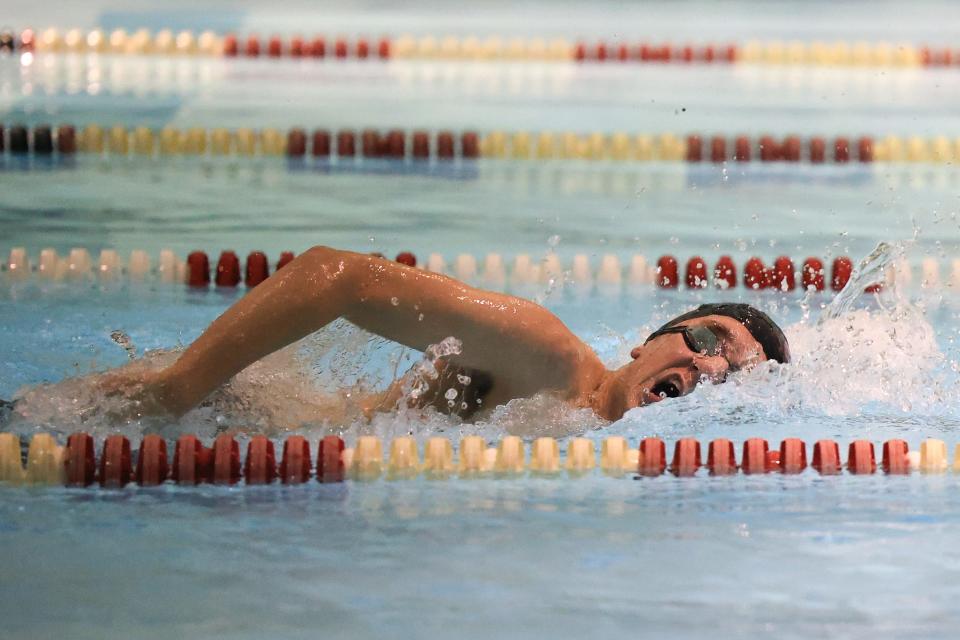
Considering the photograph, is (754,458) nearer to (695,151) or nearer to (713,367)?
(713,367)

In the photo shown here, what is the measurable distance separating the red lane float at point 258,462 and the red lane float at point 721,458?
89cm

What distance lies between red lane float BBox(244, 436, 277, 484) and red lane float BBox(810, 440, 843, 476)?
3.64ft

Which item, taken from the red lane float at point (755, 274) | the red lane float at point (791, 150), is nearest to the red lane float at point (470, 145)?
the red lane float at point (791, 150)

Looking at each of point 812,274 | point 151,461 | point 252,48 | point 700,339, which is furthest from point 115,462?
point 252,48

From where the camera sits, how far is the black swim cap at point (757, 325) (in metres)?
3.08

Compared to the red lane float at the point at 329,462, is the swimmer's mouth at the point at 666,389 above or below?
above

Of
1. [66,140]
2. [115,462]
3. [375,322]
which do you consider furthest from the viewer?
[66,140]

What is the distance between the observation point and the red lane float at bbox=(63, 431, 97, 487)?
2.88 metres

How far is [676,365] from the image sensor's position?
9.80ft

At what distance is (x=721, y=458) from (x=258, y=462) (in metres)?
0.93

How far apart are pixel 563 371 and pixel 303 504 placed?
1.92ft

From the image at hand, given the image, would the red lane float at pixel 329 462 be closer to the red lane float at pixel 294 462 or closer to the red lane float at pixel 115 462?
the red lane float at pixel 294 462

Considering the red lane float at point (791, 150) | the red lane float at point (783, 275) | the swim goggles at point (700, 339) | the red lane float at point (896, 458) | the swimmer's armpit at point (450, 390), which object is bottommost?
Answer: the red lane float at point (896, 458)

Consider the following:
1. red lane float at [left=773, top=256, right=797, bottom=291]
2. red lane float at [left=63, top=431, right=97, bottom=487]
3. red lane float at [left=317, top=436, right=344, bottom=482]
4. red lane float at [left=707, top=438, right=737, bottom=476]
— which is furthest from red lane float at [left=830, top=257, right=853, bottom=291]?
red lane float at [left=63, top=431, right=97, bottom=487]
